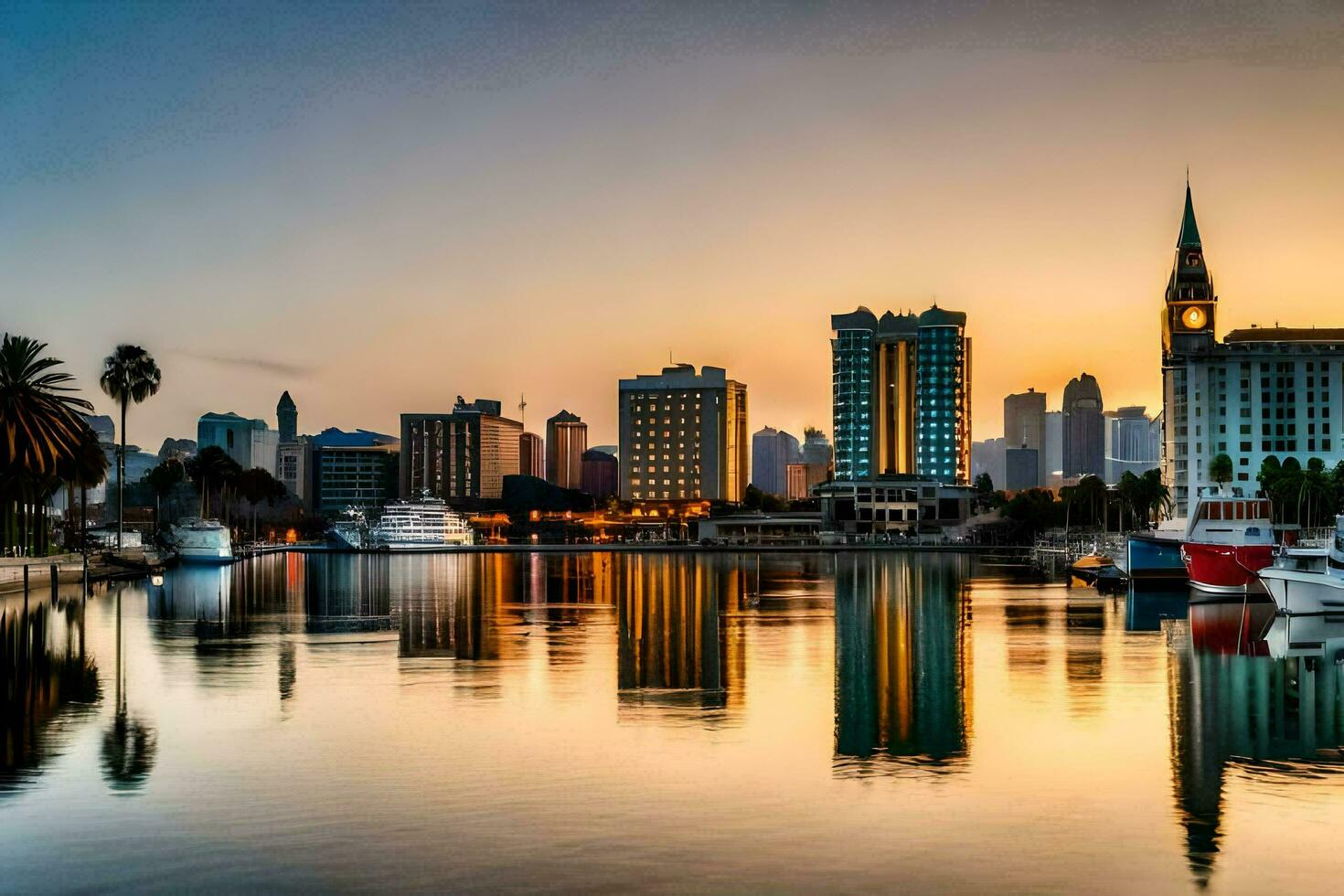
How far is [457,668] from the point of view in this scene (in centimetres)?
4281

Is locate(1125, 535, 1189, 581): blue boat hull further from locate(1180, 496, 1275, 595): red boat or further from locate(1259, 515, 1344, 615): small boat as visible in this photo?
locate(1259, 515, 1344, 615): small boat

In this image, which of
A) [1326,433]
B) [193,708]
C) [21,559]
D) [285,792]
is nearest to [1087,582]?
[21,559]

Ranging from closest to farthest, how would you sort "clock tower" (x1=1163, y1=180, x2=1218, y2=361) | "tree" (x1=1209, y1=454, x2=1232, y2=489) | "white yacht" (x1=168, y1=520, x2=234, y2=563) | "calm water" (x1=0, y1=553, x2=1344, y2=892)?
"calm water" (x1=0, y1=553, x2=1344, y2=892) → "white yacht" (x1=168, y1=520, x2=234, y2=563) → "tree" (x1=1209, y1=454, x2=1232, y2=489) → "clock tower" (x1=1163, y1=180, x2=1218, y2=361)

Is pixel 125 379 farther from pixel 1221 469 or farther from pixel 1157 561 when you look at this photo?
pixel 1221 469

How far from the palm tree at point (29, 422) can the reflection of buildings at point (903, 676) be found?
47.4 metres

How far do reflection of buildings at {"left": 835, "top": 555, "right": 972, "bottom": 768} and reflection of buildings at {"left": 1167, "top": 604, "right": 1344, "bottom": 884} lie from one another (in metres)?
4.50

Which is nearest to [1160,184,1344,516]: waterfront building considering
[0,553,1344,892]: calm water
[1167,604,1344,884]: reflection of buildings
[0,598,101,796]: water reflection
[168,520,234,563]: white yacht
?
[168,520,234,563]: white yacht

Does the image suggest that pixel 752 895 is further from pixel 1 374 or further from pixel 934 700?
pixel 1 374

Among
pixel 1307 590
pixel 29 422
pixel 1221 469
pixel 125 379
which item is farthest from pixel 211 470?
pixel 1307 590

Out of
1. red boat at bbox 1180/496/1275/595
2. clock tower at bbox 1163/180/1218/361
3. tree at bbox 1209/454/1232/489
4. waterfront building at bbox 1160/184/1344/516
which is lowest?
red boat at bbox 1180/496/1275/595

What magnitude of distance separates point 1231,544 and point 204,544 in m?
107

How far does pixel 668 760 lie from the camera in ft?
88.0

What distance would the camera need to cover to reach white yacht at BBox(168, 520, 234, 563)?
486 feet

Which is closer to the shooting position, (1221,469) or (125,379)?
(125,379)
